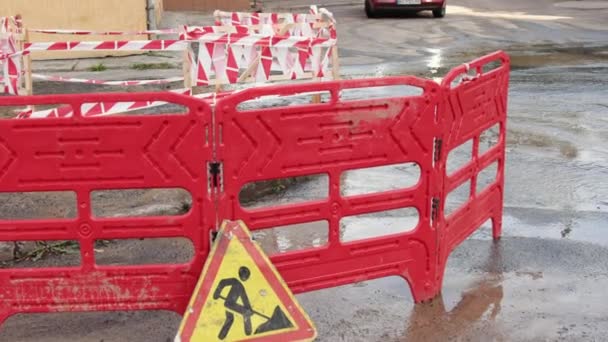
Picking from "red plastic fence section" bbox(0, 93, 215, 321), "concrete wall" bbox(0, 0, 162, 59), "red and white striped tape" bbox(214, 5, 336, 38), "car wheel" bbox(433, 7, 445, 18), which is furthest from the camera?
"car wheel" bbox(433, 7, 445, 18)

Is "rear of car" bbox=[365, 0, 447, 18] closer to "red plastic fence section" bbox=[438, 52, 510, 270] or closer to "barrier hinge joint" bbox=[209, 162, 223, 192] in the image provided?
"red plastic fence section" bbox=[438, 52, 510, 270]

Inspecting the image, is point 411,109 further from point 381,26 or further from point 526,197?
point 381,26

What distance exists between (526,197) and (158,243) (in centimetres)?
334

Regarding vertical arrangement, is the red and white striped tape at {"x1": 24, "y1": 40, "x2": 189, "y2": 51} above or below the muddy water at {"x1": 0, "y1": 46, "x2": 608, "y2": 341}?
above

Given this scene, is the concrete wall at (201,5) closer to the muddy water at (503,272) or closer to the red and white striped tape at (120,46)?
the red and white striped tape at (120,46)

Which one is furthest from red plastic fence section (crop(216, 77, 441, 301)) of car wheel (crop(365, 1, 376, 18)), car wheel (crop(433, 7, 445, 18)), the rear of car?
car wheel (crop(365, 1, 376, 18))

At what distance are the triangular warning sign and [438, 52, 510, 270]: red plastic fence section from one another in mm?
1340

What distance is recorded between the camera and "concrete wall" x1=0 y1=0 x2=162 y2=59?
51.6ft

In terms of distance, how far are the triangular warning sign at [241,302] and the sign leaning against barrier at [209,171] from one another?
0.89 ft

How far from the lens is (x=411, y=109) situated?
4730mm

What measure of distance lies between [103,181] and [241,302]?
973 mm

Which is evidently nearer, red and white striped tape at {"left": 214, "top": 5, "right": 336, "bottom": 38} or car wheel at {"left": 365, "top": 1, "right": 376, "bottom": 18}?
red and white striped tape at {"left": 214, "top": 5, "right": 336, "bottom": 38}

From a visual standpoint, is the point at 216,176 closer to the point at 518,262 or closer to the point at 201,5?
the point at 518,262

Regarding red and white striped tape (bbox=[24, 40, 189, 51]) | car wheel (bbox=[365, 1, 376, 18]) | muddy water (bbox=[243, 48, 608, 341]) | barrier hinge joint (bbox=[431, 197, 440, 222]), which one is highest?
red and white striped tape (bbox=[24, 40, 189, 51])
